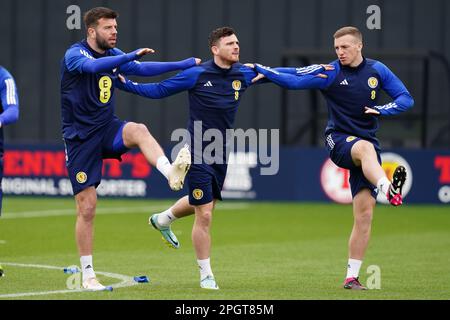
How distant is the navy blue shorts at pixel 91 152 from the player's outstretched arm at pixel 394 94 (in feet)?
8.31

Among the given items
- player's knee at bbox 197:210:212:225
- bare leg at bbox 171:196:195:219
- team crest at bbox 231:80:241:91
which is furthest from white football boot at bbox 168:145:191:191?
bare leg at bbox 171:196:195:219

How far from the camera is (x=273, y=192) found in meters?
23.4

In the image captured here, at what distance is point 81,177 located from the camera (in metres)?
10.1

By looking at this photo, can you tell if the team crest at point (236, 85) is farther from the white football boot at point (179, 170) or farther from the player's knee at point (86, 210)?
the player's knee at point (86, 210)

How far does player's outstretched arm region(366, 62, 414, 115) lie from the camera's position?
34.7ft

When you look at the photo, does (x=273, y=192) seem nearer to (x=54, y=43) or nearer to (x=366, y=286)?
(x=54, y=43)

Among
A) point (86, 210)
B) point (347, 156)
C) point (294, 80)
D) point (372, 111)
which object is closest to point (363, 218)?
point (347, 156)

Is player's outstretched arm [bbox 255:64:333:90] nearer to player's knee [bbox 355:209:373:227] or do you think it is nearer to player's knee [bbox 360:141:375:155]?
player's knee [bbox 360:141:375:155]

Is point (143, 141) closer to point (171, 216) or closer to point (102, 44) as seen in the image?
point (102, 44)

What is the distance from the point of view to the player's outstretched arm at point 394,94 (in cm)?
1059

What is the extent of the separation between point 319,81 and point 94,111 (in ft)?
7.41

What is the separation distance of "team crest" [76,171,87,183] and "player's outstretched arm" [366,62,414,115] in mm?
2880

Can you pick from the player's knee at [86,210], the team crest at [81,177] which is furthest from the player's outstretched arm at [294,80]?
the player's knee at [86,210]

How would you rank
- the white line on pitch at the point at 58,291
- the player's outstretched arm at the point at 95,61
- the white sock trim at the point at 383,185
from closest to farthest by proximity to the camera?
1. the player's outstretched arm at the point at 95,61
2. the white line on pitch at the point at 58,291
3. the white sock trim at the point at 383,185
